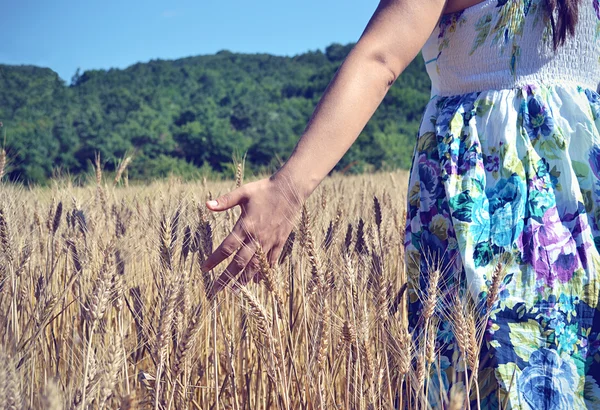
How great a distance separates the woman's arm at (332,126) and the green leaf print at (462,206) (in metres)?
0.20

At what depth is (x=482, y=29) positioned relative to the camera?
1.05 metres

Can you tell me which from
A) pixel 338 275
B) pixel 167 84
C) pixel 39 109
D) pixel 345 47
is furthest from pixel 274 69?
pixel 338 275

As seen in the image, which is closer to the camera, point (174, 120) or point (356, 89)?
point (356, 89)

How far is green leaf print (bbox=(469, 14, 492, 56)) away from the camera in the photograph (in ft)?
3.43

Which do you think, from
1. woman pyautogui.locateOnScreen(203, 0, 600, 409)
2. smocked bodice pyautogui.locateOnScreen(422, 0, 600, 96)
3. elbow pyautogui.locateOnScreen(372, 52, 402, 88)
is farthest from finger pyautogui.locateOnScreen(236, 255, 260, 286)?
smocked bodice pyautogui.locateOnScreen(422, 0, 600, 96)

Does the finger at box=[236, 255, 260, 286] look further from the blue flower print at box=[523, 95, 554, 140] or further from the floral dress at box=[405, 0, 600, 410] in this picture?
the blue flower print at box=[523, 95, 554, 140]

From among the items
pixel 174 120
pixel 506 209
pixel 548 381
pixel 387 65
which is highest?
pixel 174 120

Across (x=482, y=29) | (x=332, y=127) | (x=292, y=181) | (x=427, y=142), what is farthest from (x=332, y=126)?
(x=482, y=29)

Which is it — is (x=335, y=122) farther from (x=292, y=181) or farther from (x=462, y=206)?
(x=462, y=206)

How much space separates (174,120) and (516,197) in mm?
20449

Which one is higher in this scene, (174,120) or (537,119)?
(174,120)

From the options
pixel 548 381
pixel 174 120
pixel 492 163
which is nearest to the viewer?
pixel 548 381

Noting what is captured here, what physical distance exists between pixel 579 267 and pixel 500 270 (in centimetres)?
15

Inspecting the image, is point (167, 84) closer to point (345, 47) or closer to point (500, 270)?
point (345, 47)
